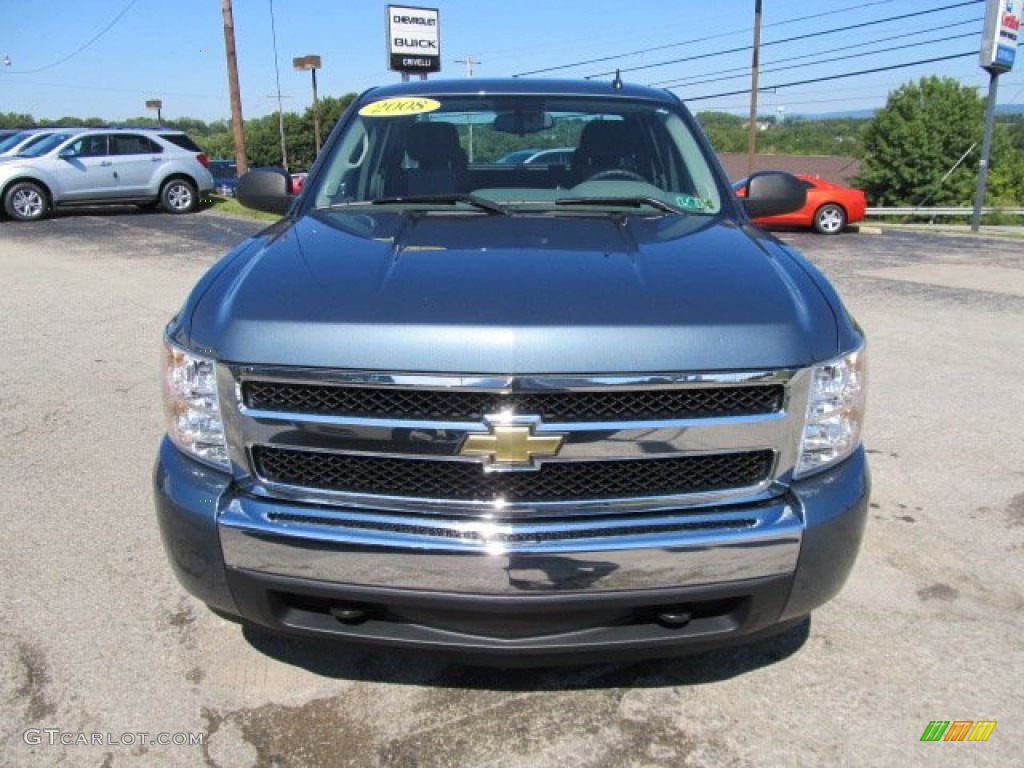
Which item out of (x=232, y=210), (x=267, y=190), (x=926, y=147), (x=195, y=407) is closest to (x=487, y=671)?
(x=195, y=407)

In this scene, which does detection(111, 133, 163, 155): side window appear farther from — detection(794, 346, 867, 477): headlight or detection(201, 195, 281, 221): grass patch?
detection(794, 346, 867, 477): headlight

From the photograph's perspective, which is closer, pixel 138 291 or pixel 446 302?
pixel 446 302

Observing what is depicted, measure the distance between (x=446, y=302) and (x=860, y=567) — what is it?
2102 millimetres

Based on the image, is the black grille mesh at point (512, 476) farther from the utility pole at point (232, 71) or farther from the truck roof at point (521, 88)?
the utility pole at point (232, 71)

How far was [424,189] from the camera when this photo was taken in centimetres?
347

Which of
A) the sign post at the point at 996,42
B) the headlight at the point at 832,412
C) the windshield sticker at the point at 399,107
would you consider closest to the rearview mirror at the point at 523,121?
the windshield sticker at the point at 399,107

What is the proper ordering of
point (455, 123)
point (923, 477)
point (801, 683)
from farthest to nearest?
point (923, 477) < point (455, 123) < point (801, 683)

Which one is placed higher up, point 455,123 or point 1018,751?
point 455,123

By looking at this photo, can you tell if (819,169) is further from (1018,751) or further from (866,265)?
(1018,751)

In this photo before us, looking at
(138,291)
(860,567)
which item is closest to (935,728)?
(860,567)

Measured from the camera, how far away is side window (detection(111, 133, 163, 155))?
16547 millimetres

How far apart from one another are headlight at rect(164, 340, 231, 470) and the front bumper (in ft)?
0.18

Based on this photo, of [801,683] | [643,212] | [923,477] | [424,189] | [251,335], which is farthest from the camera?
[923,477]

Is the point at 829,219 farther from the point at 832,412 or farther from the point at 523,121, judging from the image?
the point at 832,412
